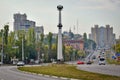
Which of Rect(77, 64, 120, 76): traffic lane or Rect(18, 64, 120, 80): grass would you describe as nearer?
Rect(18, 64, 120, 80): grass

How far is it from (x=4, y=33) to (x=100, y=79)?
86.1m

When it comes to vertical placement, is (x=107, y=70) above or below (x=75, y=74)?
Result: above

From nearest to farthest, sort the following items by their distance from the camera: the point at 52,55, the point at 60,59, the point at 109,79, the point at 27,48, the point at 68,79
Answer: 1. the point at 109,79
2. the point at 68,79
3. the point at 60,59
4. the point at 27,48
5. the point at 52,55

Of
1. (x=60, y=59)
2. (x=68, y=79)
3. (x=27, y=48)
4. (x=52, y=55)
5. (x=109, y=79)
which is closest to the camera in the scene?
(x=109, y=79)

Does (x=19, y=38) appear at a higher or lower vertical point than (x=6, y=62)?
higher

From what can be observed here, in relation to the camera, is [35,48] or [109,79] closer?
[109,79]

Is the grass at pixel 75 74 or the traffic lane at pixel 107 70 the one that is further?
the traffic lane at pixel 107 70

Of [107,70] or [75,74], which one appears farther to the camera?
[107,70]

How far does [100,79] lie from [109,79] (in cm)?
90

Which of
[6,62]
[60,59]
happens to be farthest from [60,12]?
[6,62]

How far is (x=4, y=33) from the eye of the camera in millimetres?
119375

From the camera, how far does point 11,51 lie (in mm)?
119062

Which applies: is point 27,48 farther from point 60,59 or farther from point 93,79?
point 93,79

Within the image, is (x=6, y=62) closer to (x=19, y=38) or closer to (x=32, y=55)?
(x=19, y=38)
